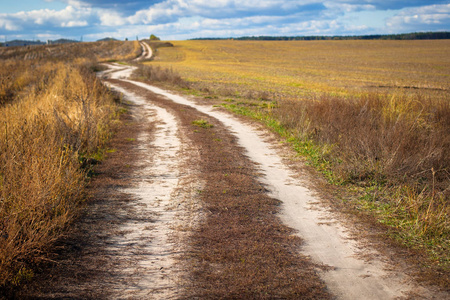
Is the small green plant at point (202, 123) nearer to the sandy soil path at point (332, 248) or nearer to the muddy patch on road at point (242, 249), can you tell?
the sandy soil path at point (332, 248)

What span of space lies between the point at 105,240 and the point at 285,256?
2506mm

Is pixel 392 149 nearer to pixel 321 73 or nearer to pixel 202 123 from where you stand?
pixel 202 123

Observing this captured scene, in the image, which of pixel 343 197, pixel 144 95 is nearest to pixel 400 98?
pixel 343 197

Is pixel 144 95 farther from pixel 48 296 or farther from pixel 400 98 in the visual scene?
pixel 48 296

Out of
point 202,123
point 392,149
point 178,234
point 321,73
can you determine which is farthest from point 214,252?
point 321,73

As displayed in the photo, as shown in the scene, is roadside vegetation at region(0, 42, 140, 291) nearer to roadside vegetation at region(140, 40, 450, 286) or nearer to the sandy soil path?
the sandy soil path

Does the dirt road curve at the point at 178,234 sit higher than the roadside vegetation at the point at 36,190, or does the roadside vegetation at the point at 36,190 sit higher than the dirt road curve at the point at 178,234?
the roadside vegetation at the point at 36,190

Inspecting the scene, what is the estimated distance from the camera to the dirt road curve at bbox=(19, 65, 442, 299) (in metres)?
3.68

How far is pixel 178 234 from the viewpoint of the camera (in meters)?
4.87

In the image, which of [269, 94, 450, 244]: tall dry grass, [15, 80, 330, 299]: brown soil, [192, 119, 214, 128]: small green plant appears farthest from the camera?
[192, 119, 214, 128]: small green plant

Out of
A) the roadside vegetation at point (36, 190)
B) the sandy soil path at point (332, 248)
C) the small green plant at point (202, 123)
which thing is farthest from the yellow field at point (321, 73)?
the roadside vegetation at point (36, 190)

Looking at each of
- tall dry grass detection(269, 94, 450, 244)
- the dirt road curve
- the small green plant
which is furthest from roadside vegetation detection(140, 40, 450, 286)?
the small green plant

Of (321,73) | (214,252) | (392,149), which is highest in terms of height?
(321,73)

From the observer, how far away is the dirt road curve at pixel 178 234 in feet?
12.1
